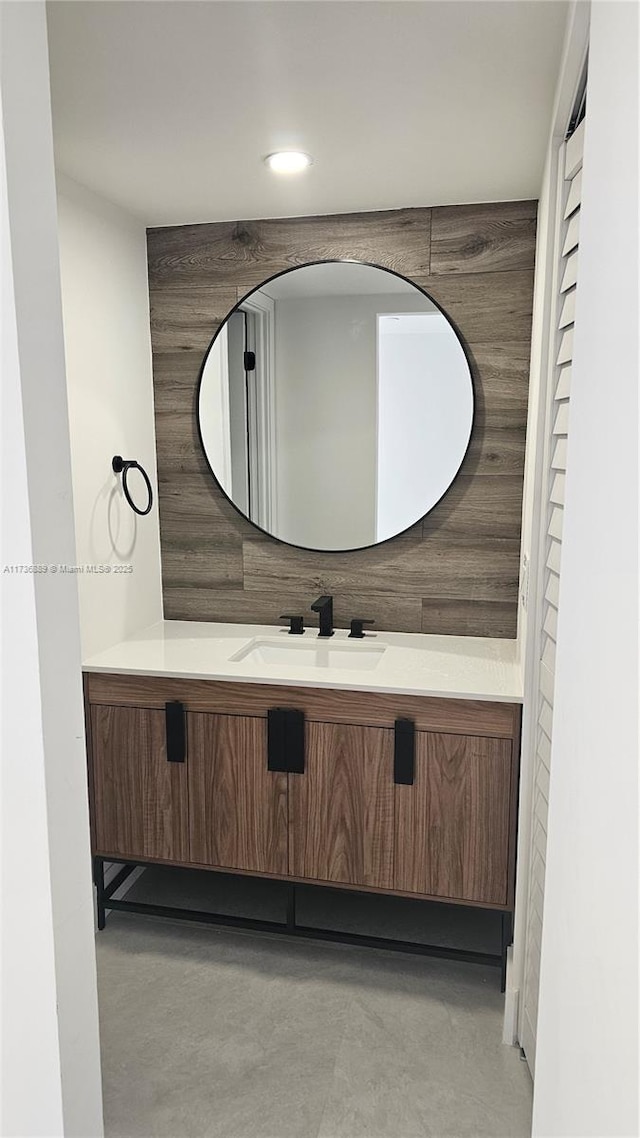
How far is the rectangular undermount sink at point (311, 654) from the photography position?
262 centimetres

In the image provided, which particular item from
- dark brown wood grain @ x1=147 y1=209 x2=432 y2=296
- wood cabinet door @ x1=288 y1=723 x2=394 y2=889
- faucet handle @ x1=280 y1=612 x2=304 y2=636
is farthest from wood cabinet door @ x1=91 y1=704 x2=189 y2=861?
dark brown wood grain @ x1=147 y1=209 x2=432 y2=296

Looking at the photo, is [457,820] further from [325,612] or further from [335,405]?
[335,405]

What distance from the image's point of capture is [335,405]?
2732mm

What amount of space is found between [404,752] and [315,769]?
0.89ft

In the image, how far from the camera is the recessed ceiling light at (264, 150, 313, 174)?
6.77 feet

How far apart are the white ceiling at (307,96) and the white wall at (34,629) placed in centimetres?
42

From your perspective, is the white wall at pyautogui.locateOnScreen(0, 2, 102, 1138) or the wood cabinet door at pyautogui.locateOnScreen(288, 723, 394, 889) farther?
the wood cabinet door at pyautogui.locateOnScreen(288, 723, 394, 889)

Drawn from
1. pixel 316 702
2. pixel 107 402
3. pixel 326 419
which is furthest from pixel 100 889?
pixel 326 419

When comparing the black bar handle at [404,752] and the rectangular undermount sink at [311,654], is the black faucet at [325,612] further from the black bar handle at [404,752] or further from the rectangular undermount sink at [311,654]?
the black bar handle at [404,752]

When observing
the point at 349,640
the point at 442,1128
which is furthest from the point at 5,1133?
the point at 349,640

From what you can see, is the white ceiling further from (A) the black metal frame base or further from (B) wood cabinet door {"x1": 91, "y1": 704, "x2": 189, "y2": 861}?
(A) the black metal frame base

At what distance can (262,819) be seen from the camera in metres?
2.38

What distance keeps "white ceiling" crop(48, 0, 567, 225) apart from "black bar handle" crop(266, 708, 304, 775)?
4.88ft

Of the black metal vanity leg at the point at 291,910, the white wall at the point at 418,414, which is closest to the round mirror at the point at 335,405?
the white wall at the point at 418,414
